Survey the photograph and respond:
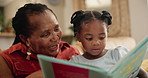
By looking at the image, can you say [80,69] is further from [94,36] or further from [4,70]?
[4,70]

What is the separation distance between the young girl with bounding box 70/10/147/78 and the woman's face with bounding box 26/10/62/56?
112mm

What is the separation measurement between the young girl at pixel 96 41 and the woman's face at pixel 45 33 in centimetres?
11

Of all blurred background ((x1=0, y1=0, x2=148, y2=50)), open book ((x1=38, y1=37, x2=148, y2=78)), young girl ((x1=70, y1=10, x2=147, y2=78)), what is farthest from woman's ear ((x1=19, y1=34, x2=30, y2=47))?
blurred background ((x1=0, y1=0, x2=148, y2=50))

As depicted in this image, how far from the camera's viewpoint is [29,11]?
100 centimetres

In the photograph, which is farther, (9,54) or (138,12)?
(138,12)

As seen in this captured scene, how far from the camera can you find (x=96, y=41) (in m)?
0.93

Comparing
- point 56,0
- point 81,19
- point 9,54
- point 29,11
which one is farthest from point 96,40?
point 56,0

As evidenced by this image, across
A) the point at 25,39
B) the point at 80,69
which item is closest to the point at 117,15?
the point at 25,39

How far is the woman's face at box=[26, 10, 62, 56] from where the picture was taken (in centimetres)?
94

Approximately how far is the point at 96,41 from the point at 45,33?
22 centimetres

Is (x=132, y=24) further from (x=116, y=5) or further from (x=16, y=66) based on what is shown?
(x=16, y=66)

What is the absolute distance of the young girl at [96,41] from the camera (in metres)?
0.93

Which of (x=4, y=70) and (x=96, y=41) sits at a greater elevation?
(x=96, y=41)

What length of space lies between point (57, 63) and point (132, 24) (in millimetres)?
3445
